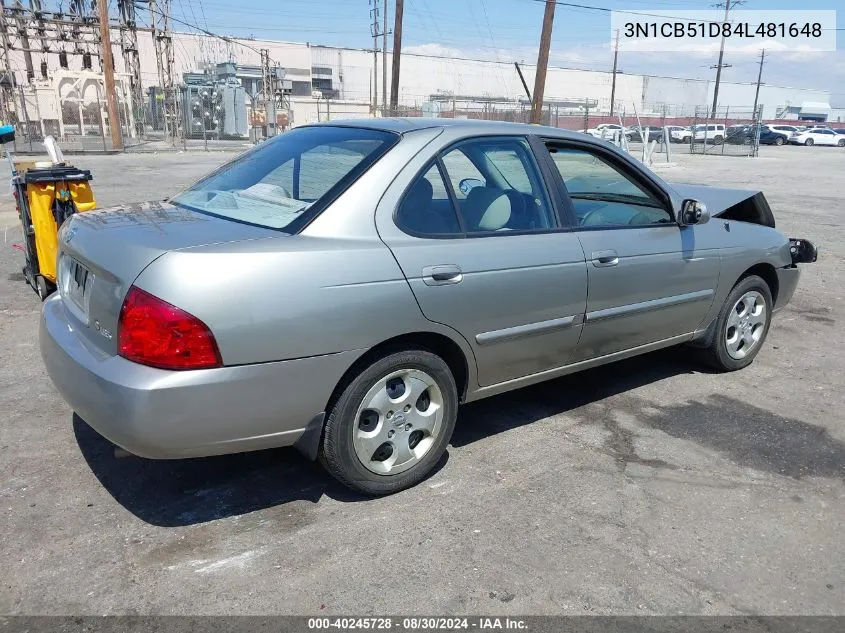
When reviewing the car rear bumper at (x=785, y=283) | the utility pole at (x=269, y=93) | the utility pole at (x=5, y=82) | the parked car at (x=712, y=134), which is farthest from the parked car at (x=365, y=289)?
the parked car at (x=712, y=134)

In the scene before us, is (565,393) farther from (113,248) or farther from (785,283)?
(113,248)

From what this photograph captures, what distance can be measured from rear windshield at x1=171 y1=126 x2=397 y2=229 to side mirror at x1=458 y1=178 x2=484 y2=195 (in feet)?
1.50

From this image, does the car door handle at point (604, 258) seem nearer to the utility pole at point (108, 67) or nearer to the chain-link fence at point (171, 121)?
the chain-link fence at point (171, 121)

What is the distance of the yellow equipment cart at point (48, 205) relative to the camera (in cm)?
604

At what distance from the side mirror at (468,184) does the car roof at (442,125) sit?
0.26 metres

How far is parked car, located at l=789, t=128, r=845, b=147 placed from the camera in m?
50.1

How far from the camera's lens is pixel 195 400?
2529 mm

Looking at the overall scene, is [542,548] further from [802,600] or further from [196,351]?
[196,351]

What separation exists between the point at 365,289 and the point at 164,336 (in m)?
0.79

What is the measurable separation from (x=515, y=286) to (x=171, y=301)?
62.8 inches

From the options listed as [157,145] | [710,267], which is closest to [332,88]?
[157,145]

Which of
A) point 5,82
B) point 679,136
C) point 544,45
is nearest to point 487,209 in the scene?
point 544,45

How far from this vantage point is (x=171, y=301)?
246 centimetres

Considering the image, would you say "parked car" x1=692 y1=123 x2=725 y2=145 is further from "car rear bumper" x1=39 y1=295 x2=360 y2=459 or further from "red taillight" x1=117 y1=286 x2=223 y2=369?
"red taillight" x1=117 y1=286 x2=223 y2=369
